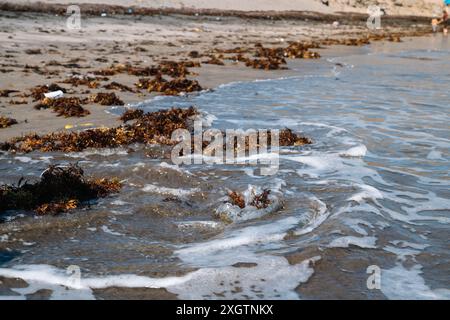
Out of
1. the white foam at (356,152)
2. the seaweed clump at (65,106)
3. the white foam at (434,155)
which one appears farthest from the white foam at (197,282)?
the seaweed clump at (65,106)

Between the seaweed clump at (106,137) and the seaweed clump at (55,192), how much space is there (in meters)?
1.42

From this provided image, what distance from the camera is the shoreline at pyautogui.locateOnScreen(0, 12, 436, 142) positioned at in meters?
8.92

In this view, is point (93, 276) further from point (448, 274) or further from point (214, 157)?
point (214, 157)

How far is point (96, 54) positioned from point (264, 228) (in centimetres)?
1410

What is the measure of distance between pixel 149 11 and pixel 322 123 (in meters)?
31.2

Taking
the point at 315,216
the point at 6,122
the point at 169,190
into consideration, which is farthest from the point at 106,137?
the point at 315,216

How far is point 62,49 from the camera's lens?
17.8m

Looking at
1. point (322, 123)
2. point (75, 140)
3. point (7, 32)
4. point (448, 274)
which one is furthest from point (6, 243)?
point (7, 32)

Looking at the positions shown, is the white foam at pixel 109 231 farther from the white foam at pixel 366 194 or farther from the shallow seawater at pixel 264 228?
the white foam at pixel 366 194

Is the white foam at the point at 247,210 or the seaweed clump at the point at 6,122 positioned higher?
the seaweed clump at the point at 6,122

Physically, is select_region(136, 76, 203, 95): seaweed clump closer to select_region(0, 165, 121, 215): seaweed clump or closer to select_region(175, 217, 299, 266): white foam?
select_region(0, 165, 121, 215): seaweed clump

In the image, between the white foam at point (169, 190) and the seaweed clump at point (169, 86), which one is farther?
the seaweed clump at point (169, 86)

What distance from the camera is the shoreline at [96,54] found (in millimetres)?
8922

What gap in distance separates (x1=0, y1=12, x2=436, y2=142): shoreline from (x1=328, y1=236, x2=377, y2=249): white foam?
503 cm
